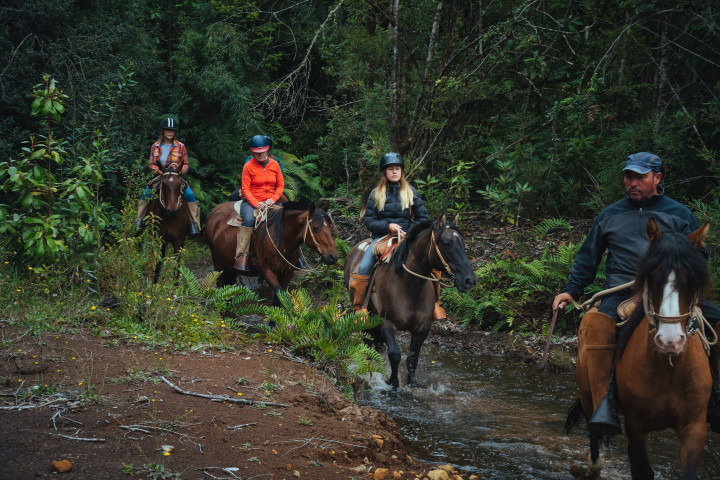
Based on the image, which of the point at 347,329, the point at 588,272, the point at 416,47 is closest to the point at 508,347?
the point at 347,329

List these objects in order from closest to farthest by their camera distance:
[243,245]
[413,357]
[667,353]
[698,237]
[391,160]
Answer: [667,353]
[698,237]
[413,357]
[391,160]
[243,245]

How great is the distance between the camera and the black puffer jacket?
8469 millimetres

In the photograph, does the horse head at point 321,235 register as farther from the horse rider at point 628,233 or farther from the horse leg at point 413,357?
the horse rider at point 628,233

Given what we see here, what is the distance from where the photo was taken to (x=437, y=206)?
13805 millimetres

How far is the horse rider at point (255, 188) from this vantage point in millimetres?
9961

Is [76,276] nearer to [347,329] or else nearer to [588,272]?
[347,329]

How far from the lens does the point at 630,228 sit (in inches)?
191

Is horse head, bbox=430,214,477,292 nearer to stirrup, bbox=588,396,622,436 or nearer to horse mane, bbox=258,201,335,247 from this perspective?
horse mane, bbox=258,201,335,247

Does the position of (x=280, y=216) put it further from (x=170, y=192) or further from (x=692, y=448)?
(x=692, y=448)

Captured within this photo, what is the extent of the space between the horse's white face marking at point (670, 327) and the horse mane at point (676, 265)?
0.16 feet

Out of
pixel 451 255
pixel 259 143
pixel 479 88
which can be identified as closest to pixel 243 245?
pixel 259 143

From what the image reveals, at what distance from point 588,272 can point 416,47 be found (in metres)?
11.2

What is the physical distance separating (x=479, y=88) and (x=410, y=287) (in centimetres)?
726

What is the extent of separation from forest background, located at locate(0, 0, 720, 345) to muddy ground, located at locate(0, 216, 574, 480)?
5.47ft
